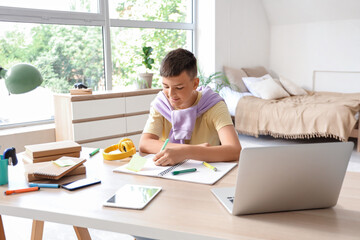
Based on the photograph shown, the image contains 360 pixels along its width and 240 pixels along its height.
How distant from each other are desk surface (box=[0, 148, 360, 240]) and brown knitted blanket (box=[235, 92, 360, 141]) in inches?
118

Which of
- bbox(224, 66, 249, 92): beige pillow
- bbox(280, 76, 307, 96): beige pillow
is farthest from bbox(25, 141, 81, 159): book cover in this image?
bbox(280, 76, 307, 96): beige pillow

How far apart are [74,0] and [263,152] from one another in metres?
3.51

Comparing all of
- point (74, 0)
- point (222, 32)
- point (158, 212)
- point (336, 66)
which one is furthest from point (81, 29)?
point (336, 66)

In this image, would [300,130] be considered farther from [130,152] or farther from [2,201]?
[2,201]

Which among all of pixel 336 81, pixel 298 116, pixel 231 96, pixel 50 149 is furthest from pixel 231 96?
pixel 50 149

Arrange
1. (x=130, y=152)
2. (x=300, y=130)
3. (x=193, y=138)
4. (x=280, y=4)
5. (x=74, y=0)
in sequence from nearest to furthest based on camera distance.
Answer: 1. (x=130, y=152)
2. (x=193, y=138)
3. (x=74, y=0)
4. (x=300, y=130)
5. (x=280, y=4)

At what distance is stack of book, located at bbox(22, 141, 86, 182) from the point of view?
4.28ft

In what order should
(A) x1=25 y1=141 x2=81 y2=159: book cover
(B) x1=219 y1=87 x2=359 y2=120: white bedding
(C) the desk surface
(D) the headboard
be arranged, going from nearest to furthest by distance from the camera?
(C) the desk surface, (A) x1=25 y1=141 x2=81 y2=159: book cover, (B) x1=219 y1=87 x2=359 y2=120: white bedding, (D) the headboard

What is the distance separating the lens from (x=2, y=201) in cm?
112

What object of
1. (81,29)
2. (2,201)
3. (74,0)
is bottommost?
(2,201)

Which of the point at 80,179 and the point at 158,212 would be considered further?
the point at 80,179

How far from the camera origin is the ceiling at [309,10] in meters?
5.35

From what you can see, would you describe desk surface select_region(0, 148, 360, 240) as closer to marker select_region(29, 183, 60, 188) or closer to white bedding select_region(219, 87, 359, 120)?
marker select_region(29, 183, 60, 188)

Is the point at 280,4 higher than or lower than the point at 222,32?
higher
